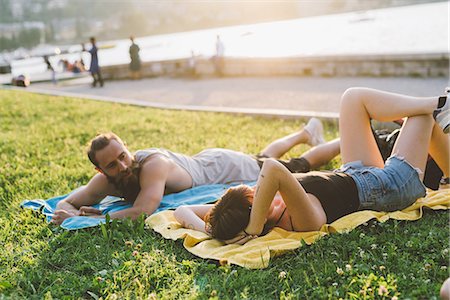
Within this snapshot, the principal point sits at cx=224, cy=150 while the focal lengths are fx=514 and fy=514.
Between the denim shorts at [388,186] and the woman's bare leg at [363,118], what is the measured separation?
0.29 metres

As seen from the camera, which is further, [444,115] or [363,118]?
[363,118]

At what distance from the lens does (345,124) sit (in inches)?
161

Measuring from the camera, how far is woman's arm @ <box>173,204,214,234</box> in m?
3.81

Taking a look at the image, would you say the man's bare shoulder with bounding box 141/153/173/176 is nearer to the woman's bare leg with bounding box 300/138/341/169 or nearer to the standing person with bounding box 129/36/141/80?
the woman's bare leg with bounding box 300/138/341/169

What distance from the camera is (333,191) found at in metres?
3.61

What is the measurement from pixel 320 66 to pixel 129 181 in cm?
1195

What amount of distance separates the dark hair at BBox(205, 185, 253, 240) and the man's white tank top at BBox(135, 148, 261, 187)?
4.93 feet

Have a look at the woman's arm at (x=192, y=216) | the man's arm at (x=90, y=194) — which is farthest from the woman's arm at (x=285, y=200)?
the man's arm at (x=90, y=194)

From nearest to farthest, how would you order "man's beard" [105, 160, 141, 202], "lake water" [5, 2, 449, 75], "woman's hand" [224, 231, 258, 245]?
"woman's hand" [224, 231, 258, 245] < "man's beard" [105, 160, 141, 202] < "lake water" [5, 2, 449, 75]

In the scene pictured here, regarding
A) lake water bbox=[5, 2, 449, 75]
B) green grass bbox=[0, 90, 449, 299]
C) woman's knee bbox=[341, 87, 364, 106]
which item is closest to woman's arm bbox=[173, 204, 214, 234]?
green grass bbox=[0, 90, 449, 299]

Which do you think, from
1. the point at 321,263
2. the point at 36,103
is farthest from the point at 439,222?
the point at 36,103

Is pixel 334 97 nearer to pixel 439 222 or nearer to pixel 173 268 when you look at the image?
pixel 439 222

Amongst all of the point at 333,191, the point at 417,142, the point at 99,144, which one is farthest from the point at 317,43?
the point at 333,191

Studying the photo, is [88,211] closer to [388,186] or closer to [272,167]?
[272,167]
